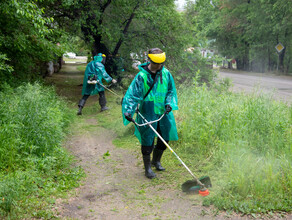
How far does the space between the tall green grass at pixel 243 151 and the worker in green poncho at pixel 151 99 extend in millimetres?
Result: 865

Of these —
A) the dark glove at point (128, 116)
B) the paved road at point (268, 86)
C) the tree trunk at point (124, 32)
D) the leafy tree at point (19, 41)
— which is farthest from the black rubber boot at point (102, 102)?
the dark glove at point (128, 116)

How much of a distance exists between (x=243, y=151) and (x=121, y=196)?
1888 mm

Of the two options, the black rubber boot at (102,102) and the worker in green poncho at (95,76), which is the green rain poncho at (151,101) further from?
the black rubber boot at (102,102)

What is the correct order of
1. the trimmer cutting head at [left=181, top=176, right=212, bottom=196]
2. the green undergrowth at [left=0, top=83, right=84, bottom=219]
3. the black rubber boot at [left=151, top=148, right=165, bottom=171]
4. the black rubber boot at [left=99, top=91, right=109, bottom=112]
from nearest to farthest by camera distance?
the green undergrowth at [left=0, top=83, right=84, bottom=219]
the trimmer cutting head at [left=181, top=176, right=212, bottom=196]
the black rubber boot at [left=151, top=148, right=165, bottom=171]
the black rubber boot at [left=99, top=91, right=109, bottom=112]

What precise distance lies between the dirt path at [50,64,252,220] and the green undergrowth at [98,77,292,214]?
0.90 feet

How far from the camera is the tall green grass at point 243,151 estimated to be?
12.9 ft

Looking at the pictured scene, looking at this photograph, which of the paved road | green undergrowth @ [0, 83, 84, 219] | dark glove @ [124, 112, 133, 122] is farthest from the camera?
the paved road

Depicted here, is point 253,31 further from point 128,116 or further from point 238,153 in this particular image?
point 128,116

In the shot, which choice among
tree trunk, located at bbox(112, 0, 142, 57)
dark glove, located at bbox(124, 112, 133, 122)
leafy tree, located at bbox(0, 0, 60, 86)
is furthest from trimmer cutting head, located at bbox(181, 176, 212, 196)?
tree trunk, located at bbox(112, 0, 142, 57)

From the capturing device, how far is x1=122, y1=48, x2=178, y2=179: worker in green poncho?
471cm

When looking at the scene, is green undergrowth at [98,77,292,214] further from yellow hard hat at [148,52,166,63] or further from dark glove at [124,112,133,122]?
yellow hard hat at [148,52,166,63]

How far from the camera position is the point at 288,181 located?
4.00 meters

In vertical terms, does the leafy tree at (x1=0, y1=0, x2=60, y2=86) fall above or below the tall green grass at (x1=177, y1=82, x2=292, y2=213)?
above

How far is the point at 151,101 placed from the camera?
480cm
